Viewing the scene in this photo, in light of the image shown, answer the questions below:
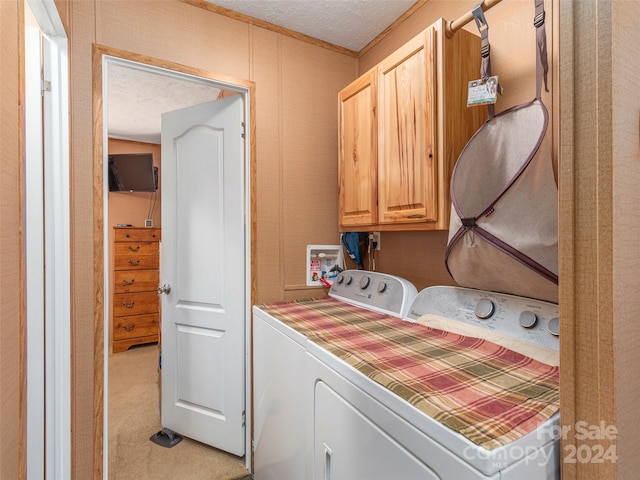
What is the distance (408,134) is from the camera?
1.50 m

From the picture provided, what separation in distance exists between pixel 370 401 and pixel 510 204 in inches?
30.9

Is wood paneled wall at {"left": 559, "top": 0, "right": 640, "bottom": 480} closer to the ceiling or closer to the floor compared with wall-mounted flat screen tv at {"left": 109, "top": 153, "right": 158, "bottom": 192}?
closer to the floor

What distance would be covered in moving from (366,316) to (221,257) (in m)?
0.97

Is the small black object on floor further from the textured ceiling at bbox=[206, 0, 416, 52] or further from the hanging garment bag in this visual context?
the textured ceiling at bbox=[206, 0, 416, 52]

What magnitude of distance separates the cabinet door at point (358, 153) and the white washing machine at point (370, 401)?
39 cm

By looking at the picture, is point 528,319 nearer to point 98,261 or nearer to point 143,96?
point 98,261

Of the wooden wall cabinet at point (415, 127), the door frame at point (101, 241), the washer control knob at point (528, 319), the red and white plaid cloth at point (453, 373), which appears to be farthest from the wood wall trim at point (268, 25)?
the washer control knob at point (528, 319)

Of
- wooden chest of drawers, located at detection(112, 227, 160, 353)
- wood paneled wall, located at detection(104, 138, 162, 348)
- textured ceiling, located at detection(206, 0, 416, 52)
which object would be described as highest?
textured ceiling, located at detection(206, 0, 416, 52)

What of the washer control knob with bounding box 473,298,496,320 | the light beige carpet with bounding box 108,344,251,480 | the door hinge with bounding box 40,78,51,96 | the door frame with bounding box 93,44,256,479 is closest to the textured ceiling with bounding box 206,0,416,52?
the door frame with bounding box 93,44,256,479

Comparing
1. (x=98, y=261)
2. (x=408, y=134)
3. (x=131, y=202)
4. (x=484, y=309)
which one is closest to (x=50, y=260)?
(x=98, y=261)

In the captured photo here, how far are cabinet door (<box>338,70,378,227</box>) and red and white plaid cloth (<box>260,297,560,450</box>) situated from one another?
0.65 meters

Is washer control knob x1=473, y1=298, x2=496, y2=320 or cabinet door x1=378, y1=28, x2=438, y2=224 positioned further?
cabinet door x1=378, y1=28, x2=438, y2=224

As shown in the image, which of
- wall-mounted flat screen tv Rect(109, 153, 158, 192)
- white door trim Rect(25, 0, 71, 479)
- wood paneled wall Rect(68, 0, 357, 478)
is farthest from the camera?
wall-mounted flat screen tv Rect(109, 153, 158, 192)

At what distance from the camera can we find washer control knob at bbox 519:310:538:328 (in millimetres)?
1070
